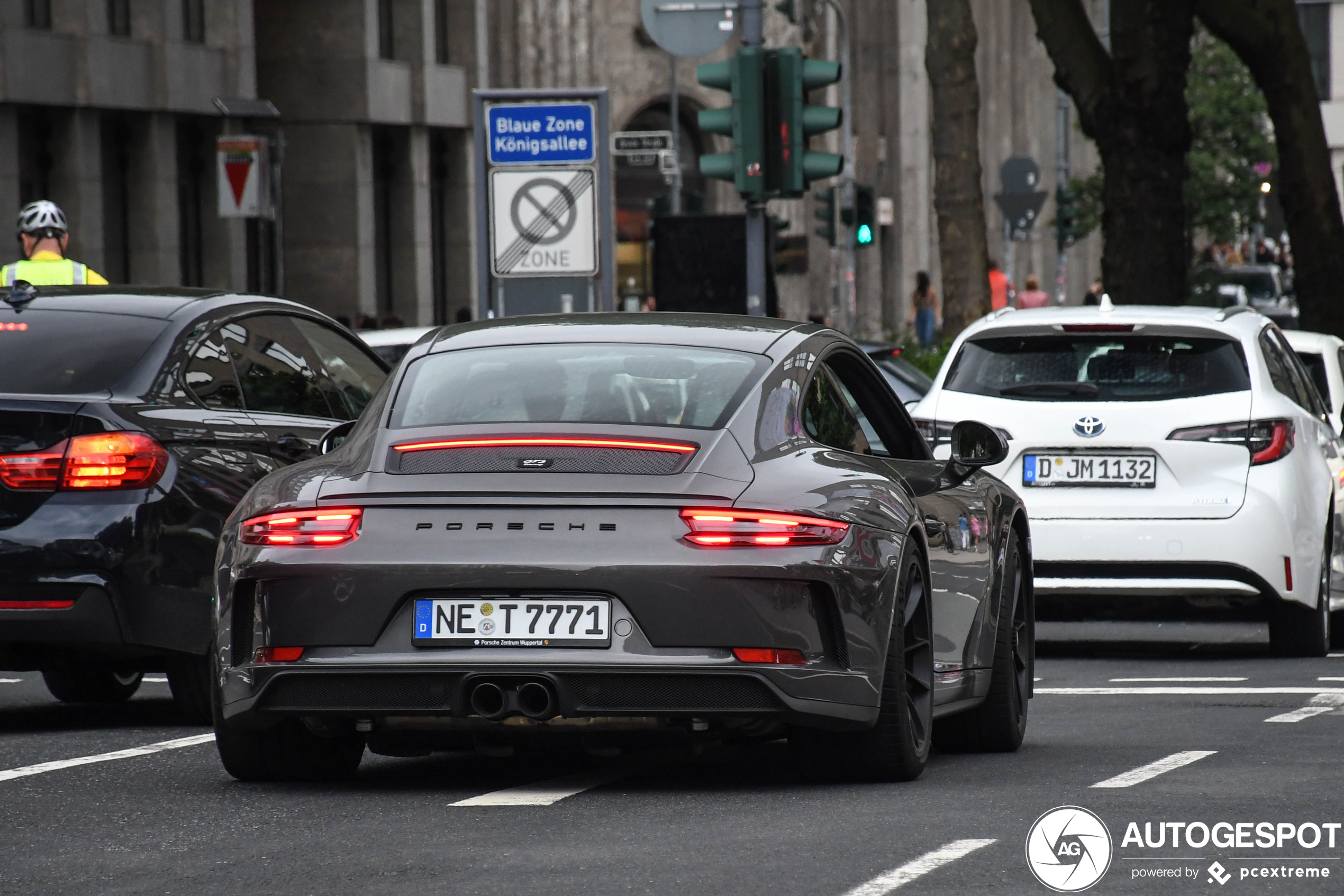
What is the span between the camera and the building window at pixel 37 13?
33656 millimetres

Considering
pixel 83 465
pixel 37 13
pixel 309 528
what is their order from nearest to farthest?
pixel 309 528, pixel 83 465, pixel 37 13

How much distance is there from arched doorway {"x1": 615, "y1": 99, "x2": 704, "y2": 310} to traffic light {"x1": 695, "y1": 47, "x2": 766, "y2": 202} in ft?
173

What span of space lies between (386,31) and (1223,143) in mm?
24779

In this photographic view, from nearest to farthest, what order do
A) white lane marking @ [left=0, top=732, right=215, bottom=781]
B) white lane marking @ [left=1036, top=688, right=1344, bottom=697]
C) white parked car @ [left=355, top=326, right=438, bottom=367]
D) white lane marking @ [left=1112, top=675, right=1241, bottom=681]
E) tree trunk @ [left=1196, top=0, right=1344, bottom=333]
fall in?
1. white lane marking @ [left=0, top=732, right=215, bottom=781]
2. white lane marking @ [left=1036, top=688, right=1344, bottom=697]
3. white lane marking @ [left=1112, top=675, right=1241, bottom=681]
4. white parked car @ [left=355, top=326, right=438, bottom=367]
5. tree trunk @ [left=1196, top=0, right=1344, bottom=333]

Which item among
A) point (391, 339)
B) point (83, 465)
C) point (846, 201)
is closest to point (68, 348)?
point (83, 465)

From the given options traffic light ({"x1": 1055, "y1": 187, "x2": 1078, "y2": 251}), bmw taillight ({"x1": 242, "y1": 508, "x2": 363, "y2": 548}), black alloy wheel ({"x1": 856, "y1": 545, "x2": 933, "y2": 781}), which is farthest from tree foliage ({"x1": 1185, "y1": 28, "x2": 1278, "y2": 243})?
bmw taillight ({"x1": 242, "y1": 508, "x2": 363, "y2": 548})

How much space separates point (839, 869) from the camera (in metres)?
6.01

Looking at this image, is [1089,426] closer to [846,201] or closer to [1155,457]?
[1155,457]

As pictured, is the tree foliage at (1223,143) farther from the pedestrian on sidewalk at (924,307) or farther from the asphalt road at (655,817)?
the asphalt road at (655,817)

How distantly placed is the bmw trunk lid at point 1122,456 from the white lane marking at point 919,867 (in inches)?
245

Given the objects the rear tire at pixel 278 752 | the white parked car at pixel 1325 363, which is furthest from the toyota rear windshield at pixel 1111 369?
the rear tire at pixel 278 752

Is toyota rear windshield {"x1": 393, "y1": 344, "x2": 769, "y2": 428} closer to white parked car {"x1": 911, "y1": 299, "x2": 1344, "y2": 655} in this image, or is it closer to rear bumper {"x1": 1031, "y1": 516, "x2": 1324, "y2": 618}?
white parked car {"x1": 911, "y1": 299, "x2": 1344, "y2": 655}

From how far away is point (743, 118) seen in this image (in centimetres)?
1773

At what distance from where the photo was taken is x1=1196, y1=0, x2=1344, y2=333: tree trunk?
26469mm
